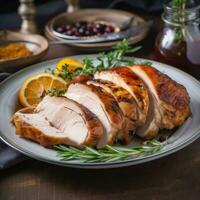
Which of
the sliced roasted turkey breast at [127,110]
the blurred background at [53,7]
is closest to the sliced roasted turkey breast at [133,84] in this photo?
the sliced roasted turkey breast at [127,110]

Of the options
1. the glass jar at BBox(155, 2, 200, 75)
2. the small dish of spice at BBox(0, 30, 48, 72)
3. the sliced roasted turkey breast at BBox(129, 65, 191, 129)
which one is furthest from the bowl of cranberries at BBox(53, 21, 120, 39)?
the sliced roasted turkey breast at BBox(129, 65, 191, 129)

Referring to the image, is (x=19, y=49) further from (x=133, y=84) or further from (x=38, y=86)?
(x=133, y=84)

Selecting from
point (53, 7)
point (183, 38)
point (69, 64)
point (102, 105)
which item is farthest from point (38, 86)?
point (53, 7)

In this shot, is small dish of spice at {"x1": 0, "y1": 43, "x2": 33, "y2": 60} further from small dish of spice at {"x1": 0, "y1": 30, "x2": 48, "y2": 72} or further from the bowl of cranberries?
the bowl of cranberries

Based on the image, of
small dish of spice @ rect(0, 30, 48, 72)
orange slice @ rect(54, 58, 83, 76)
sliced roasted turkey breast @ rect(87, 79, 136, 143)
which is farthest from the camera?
small dish of spice @ rect(0, 30, 48, 72)

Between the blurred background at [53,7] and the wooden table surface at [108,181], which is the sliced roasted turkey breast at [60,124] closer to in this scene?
the wooden table surface at [108,181]
